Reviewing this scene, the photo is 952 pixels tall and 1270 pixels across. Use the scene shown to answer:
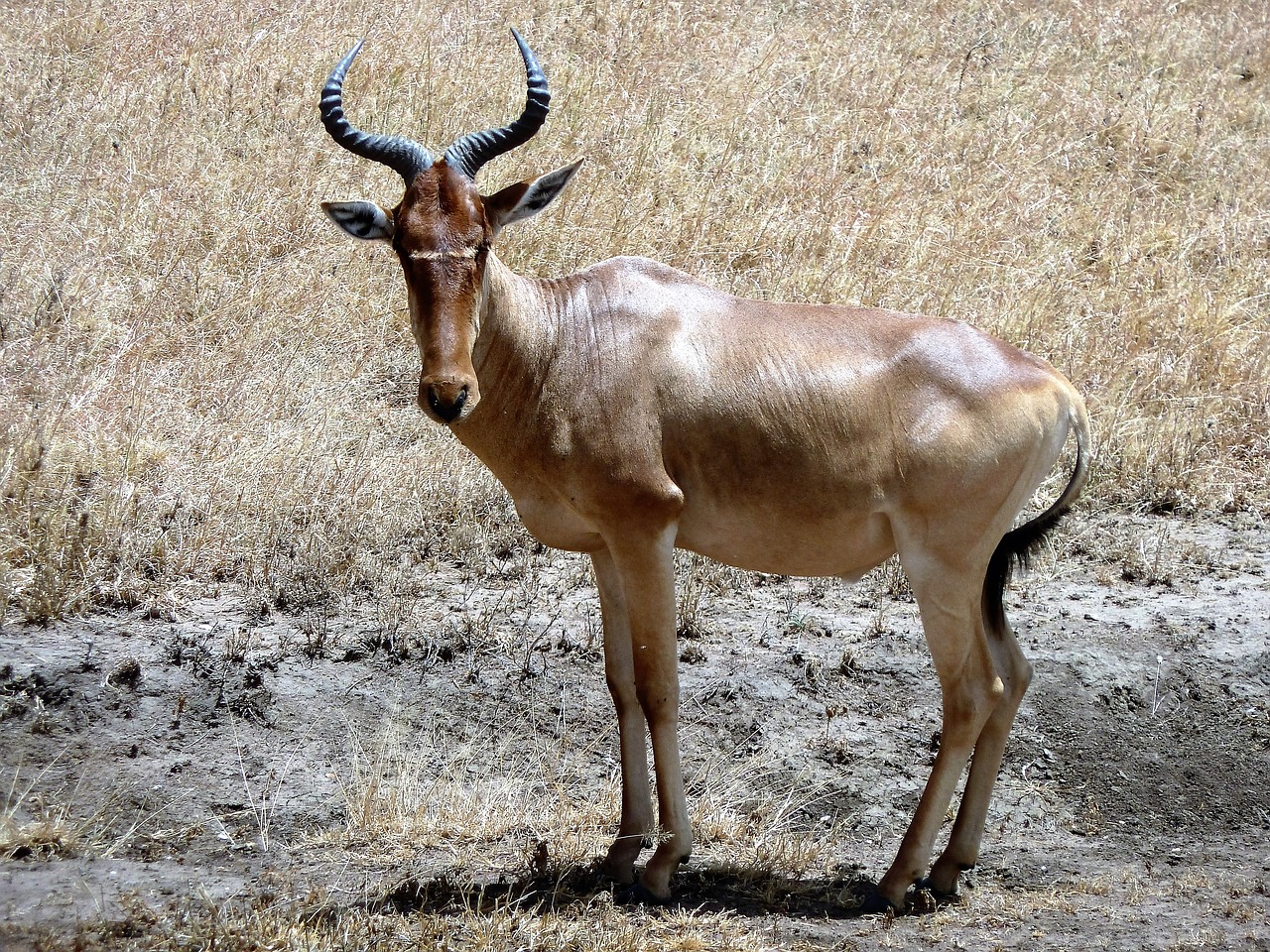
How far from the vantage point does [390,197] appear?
1270 cm

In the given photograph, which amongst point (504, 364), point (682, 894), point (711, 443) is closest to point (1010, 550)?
point (711, 443)

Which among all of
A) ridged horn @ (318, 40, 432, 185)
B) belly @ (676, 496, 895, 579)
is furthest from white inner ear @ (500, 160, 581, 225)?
belly @ (676, 496, 895, 579)

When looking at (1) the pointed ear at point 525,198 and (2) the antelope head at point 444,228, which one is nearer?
(2) the antelope head at point 444,228

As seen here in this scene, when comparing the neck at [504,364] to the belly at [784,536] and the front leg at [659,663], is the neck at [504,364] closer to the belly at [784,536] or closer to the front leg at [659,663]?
the front leg at [659,663]

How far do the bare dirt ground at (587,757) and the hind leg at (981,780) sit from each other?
0.16 meters

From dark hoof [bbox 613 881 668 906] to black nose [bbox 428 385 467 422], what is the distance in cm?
224

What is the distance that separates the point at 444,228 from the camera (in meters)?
5.55

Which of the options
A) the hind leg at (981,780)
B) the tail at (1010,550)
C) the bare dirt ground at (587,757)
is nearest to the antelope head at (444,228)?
the bare dirt ground at (587,757)

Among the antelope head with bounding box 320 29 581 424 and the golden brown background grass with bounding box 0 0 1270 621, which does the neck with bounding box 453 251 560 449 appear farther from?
the golden brown background grass with bounding box 0 0 1270 621

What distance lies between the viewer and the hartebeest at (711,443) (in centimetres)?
583

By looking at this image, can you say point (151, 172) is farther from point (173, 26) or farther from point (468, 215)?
point (468, 215)

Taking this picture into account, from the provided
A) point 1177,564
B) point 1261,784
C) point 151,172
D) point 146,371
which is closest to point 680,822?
point 1261,784

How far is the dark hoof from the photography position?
5941mm

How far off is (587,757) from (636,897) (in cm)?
148
